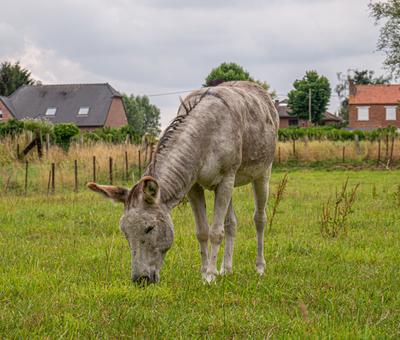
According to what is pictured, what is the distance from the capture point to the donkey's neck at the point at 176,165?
586 centimetres

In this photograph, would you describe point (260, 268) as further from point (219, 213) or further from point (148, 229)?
point (148, 229)

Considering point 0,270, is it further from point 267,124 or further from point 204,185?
point 267,124

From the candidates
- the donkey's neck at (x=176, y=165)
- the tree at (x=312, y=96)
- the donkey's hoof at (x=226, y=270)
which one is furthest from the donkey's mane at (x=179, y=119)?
the tree at (x=312, y=96)

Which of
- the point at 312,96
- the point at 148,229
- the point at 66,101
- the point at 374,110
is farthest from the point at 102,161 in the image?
the point at 312,96

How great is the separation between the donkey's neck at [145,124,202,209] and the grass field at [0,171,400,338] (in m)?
0.91

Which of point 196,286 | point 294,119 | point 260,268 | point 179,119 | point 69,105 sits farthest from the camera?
point 294,119

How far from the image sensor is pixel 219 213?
6594 mm

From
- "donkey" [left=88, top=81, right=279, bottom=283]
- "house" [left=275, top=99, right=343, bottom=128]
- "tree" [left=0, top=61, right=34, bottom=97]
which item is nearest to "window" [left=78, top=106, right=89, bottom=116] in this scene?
"tree" [left=0, top=61, right=34, bottom=97]

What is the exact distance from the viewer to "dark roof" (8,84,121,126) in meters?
65.6

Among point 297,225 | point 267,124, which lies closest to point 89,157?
point 297,225

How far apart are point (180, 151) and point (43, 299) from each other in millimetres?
1891

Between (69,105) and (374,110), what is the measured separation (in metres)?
35.4

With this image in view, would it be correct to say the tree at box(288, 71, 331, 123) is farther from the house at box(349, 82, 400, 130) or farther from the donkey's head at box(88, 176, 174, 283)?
the donkey's head at box(88, 176, 174, 283)

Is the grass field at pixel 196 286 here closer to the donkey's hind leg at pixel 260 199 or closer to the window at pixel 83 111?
the donkey's hind leg at pixel 260 199
